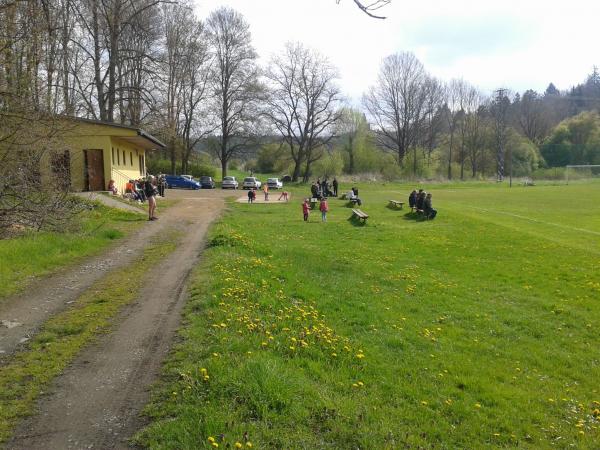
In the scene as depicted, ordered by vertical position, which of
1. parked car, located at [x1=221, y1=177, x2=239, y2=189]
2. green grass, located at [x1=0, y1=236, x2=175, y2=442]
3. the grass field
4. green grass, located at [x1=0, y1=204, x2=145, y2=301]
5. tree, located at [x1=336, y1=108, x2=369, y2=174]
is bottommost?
the grass field

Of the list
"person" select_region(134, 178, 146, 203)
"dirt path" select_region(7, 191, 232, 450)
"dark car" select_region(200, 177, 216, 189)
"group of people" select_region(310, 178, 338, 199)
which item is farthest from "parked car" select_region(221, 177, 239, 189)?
"dirt path" select_region(7, 191, 232, 450)

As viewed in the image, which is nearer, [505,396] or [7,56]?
[505,396]

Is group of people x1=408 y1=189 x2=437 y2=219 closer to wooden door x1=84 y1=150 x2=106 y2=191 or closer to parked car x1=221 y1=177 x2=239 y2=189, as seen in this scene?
wooden door x1=84 y1=150 x2=106 y2=191

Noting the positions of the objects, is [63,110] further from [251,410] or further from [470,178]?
[470,178]

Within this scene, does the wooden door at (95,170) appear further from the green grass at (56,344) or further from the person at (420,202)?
the green grass at (56,344)

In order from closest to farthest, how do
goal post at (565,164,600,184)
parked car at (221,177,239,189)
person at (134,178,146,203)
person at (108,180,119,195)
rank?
person at (108,180,119,195), person at (134,178,146,203), parked car at (221,177,239,189), goal post at (565,164,600,184)

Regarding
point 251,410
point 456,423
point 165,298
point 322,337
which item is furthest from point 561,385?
point 165,298

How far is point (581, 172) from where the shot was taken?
74.6 metres

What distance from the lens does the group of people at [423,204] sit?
24.5 m

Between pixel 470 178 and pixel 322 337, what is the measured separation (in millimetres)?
80800

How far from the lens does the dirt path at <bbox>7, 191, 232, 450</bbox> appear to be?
376 centimetres

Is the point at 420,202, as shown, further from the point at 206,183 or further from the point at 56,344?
the point at 206,183

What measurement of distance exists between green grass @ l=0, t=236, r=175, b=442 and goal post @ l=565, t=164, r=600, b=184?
79.4m

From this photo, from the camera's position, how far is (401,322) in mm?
7824
